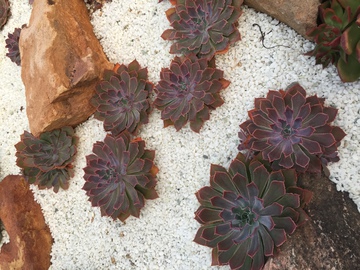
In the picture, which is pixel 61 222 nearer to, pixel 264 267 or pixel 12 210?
pixel 12 210

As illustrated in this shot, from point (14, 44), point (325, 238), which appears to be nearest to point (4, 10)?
point (14, 44)

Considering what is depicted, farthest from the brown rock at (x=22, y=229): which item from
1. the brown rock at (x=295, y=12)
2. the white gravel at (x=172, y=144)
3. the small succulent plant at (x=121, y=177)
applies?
the brown rock at (x=295, y=12)

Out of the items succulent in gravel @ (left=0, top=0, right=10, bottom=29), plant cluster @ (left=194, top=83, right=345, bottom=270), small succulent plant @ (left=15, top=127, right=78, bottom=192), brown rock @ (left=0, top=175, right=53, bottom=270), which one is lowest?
brown rock @ (left=0, top=175, right=53, bottom=270)

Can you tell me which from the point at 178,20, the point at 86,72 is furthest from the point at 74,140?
the point at 178,20

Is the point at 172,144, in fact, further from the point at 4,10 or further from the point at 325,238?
the point at 4,10

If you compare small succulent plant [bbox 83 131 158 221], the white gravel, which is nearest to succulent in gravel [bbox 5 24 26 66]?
the white gravel

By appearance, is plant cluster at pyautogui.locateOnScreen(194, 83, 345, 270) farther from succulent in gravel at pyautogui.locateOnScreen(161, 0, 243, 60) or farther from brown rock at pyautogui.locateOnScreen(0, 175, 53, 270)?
brown rock at pyautogui.locateOnScreen(0, 175, 53, 270)
